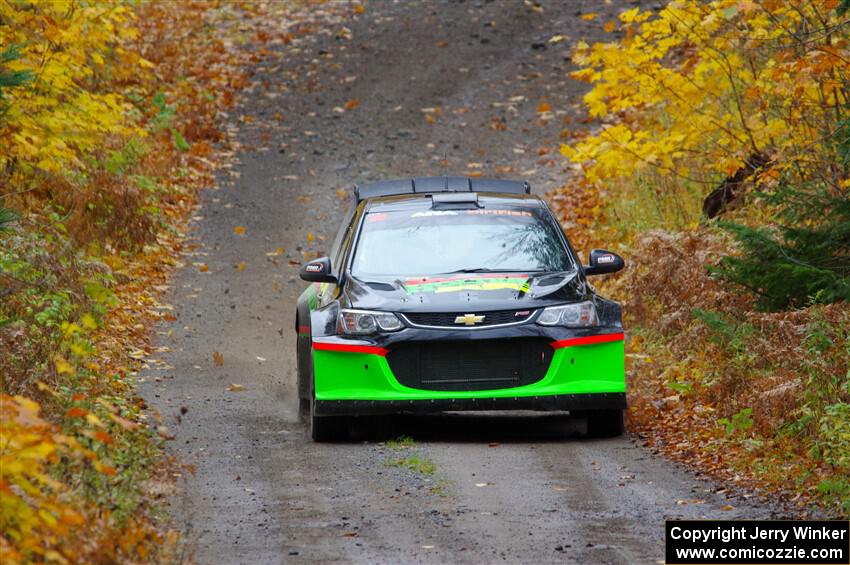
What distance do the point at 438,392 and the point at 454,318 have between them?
1.70ft

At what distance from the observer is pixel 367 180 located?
23.1 m

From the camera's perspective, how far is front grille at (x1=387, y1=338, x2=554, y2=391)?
9422 mm

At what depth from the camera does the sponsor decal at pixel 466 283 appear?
973cm

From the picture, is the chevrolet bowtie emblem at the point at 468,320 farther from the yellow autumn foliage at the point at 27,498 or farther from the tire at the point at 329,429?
the yellow autumn foliage at the point at 27,498

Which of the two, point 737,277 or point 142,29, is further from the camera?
point 142,29

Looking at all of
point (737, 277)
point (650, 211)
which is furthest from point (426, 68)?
point (737, 277)

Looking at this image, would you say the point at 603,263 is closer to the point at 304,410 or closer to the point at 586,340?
the point at 586,340

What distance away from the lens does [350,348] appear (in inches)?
372

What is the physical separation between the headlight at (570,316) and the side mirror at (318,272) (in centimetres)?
167

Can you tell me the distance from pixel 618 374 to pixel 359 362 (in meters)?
1.82

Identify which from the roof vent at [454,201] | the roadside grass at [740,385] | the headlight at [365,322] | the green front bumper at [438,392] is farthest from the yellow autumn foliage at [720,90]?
the headlight at [365,322]

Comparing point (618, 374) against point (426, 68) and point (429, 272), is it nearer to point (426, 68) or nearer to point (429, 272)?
point (429, 272)

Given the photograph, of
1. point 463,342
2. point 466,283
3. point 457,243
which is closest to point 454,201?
point 457,243

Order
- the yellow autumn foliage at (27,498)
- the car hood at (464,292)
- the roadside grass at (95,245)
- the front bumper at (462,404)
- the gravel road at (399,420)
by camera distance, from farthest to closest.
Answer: the car hood at (464,292) < the front bumper at (462,404) < the gravel road at (399,420) < the roadside grass at (95,245) < the yellow autumn foliage at (27,498)
